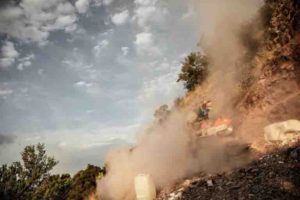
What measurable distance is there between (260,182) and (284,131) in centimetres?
258

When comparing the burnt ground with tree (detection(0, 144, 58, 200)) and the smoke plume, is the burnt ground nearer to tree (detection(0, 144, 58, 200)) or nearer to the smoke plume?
the smoke plume

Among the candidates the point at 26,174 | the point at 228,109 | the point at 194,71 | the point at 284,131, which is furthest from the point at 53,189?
the point at 284,131

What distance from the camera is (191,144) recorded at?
522 inches

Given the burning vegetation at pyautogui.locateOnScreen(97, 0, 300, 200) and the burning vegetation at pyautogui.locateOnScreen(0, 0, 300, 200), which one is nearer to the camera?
the burning vegetation at pyautogui.locateOnScreen(0, 0, 300, 200)

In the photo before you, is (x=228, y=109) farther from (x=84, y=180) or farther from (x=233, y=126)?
(x=84, y=180)

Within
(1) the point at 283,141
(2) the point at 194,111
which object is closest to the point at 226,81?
(2) the point at 194,111

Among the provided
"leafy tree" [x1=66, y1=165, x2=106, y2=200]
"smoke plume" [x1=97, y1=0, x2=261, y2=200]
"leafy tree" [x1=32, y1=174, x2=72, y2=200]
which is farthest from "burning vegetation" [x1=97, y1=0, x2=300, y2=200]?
"leafy tree" [x1=32, y1=174, x2=72, y2=200]

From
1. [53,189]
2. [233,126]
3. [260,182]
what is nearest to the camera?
[260,182]

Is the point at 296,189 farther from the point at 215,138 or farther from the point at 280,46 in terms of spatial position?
the point at 280,46

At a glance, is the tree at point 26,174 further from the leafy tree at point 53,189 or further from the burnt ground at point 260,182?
the burnt ground at point 260,182

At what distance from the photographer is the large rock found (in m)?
9.19

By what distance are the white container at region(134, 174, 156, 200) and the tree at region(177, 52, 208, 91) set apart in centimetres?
1004

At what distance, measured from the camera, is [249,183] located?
24.9 feet

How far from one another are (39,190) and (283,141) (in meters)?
26.8
